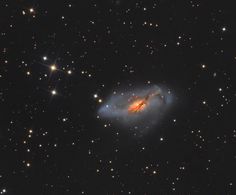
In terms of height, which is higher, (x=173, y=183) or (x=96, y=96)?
(x=96, y=96)

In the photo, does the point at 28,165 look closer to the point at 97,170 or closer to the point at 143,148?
the point at 97,170

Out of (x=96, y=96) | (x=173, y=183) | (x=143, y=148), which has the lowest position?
(x=173, y=183)

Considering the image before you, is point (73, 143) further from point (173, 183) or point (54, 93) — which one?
point (173, 183)

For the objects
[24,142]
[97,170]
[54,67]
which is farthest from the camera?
[97,170]

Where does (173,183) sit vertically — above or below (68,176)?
below

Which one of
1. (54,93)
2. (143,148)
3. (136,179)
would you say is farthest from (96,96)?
(136,179)

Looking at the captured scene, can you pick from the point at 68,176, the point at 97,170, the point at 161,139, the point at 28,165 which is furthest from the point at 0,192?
the point at 161,139

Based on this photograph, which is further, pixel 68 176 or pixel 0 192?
pixel 68 176

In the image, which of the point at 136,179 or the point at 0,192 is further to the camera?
the point at 136,179

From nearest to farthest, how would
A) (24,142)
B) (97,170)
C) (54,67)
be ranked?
1. (54,67)
2. (24,142)
3. (97,170)
